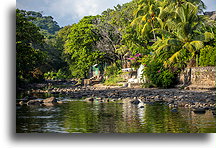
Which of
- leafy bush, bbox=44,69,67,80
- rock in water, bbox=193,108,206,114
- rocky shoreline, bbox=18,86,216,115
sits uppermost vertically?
leafy bush, bbox=44,69,67,80

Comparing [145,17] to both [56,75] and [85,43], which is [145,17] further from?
Answer: [56,75]

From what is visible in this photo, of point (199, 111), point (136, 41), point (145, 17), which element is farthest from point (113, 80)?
point (199, 111)

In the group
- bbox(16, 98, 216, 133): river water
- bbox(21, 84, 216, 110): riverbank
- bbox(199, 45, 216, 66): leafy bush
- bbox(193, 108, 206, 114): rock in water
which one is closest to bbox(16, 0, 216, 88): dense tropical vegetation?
bbox(199, 45, 216, 66): leafy bush

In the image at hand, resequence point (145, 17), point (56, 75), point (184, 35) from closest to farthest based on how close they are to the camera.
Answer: point (184, 35), point (145, 17), point (56, 75)

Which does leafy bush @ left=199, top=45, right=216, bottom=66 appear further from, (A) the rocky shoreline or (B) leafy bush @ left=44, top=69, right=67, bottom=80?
(B) leafy bush @ left=44, top=69, right=67, bottom=80

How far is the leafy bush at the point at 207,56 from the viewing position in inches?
591

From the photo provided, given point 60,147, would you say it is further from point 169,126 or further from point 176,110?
point 176,110

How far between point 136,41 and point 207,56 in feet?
27.0

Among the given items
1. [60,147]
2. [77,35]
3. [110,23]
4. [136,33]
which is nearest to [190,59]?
[136,33]

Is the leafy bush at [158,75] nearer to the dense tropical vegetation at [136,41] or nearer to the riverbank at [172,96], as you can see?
the dense tropical vegetation at [136,41]

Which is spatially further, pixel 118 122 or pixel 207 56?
pixel 207 56

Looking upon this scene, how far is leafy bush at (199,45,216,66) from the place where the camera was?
49.3 feet

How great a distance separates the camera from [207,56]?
15430 mm
